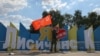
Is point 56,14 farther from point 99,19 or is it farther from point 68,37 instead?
point 68,37

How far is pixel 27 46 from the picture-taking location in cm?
3275

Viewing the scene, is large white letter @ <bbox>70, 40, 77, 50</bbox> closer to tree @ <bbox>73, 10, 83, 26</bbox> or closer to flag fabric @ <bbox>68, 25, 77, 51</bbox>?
flag fabric @ <bbox>68, 25, 77, 51</bbox>

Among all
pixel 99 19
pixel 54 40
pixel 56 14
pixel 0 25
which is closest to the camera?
pixel 54 40

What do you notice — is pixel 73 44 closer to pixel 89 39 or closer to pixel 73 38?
pixel 73 38

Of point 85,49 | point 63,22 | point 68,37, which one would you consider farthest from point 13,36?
point 63,22

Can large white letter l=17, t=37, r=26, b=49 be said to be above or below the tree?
below

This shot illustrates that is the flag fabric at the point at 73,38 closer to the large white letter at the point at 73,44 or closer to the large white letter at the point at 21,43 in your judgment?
the large white letter at the point at 73,44

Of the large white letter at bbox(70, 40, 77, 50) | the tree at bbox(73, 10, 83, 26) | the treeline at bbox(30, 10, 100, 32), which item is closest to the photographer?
the large white letter at bbox(70, 40, 77, 50)

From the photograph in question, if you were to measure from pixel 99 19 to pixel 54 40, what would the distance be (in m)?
38.1

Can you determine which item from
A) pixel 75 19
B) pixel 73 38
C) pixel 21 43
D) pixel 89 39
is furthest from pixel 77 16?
pixel 21 43

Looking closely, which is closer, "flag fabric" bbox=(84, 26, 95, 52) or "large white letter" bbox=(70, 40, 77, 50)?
"flag fabric" bbox=(84, 26, 95, 52)

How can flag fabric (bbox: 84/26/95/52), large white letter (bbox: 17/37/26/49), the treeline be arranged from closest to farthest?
flag fabric (bbox: 84/26/95/52) < large white letter (bbox: 17/37/26/49) < the treeline

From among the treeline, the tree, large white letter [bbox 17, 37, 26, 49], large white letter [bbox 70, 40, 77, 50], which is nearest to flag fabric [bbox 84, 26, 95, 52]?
large white letter [bbox 70, 40, 77, 50]

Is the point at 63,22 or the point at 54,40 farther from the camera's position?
the point at 63,22
